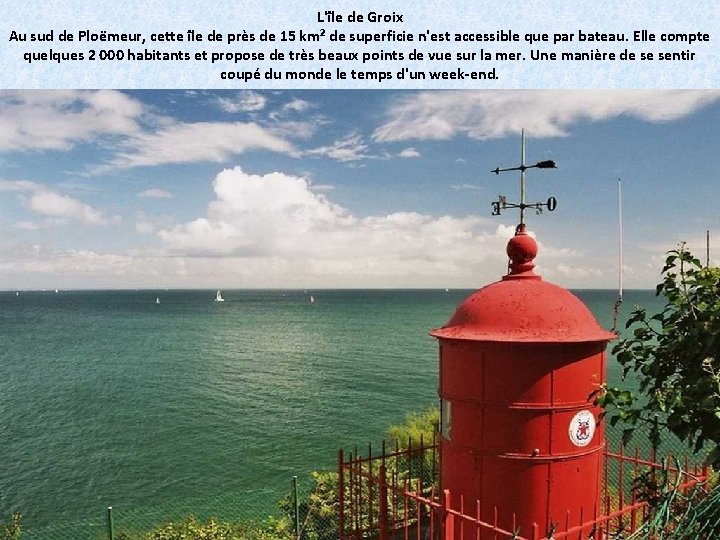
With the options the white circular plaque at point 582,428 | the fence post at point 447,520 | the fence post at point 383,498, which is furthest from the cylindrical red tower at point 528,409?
the fence post at point 383,498

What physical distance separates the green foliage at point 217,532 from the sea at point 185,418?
115cm

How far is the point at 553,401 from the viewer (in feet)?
22.6

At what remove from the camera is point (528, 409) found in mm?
6859

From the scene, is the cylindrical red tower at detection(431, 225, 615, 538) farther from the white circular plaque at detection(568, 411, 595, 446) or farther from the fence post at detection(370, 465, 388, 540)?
the fence post at detection(370, 465, 388, 540)

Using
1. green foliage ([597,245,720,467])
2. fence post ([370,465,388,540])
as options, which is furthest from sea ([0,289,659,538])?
green foliage ([597,245,720,467])

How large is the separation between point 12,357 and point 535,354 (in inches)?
2875

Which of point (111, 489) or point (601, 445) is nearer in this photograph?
point (601, 445)

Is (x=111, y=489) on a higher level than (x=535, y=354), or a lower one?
lower

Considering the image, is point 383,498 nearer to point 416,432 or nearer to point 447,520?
point 447,520

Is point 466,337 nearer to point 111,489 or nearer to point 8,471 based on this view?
point 111,489

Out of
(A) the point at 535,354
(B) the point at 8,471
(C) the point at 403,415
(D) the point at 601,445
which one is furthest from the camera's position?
(C) the point at 403,415

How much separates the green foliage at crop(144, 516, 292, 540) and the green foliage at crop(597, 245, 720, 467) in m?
10.3

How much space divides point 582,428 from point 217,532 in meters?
9.02

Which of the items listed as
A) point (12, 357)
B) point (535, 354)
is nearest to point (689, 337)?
point (535, 354)
